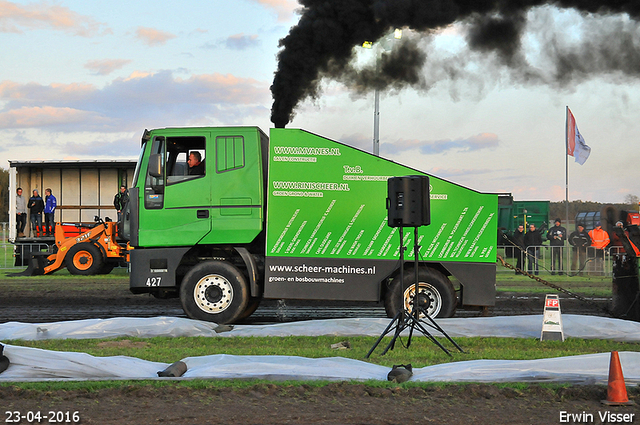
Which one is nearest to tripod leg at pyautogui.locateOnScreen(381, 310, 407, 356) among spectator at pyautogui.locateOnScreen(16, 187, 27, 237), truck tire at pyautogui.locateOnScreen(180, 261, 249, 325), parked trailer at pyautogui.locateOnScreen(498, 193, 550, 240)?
truck tire at pyautogui.locateOnScreen(180, 261, 249, 325)

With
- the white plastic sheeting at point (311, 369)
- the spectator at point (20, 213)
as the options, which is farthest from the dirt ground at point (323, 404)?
the spectator at point (20, 213)

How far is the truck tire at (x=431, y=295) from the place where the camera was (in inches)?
389

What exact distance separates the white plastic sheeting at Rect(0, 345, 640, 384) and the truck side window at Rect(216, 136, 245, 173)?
13.8 ft

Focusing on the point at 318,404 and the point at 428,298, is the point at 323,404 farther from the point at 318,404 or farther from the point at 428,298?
the point at 428,298

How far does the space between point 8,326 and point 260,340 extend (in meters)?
3.60

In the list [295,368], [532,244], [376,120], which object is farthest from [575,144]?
[295,368]

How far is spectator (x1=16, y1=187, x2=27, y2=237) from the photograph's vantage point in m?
21.7

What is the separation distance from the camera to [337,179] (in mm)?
9945

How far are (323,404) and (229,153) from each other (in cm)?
560

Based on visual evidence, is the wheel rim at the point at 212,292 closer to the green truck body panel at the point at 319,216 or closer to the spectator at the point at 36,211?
the green truck body panel at the point at 319,216

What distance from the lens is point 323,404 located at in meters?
5.35

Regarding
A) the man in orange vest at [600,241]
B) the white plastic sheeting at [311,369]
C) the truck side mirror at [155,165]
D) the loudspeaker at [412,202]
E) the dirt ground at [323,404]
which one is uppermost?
the truck side mirror at [155,165]

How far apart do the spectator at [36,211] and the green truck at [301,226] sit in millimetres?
13171

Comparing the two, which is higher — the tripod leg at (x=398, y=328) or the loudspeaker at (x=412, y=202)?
the loudspeaker at (x=412, y=202)
